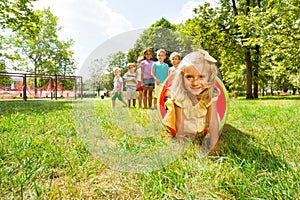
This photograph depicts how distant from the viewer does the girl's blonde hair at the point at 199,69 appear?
1862mm

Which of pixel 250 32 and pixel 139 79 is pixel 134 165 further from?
pixel 250 32

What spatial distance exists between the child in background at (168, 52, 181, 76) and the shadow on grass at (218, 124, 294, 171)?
0.84 m

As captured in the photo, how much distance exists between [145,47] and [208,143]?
41.2 inches

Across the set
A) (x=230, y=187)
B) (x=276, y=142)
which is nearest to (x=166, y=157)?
(x=230, y=187)

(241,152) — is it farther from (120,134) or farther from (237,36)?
(237,36)

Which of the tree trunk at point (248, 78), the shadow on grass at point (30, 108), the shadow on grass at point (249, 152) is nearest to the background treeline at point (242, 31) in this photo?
the tree trunk at point (248, 78)

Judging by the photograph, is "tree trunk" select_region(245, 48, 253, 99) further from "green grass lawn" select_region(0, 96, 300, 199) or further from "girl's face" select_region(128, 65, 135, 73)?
"girl's face" select_region(128, 65, 135, 73)

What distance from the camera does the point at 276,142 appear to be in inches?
96.1

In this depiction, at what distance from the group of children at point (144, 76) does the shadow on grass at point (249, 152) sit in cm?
86

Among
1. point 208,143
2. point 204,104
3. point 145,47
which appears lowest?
point 208,143

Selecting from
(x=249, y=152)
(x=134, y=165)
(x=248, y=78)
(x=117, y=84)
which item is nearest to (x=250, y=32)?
(x=248, y=78)

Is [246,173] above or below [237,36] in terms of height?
below

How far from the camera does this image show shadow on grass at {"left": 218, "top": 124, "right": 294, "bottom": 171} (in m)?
1.77

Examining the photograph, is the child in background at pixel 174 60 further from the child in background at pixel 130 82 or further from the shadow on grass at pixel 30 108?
the shadow on grass at pixel 30 108
